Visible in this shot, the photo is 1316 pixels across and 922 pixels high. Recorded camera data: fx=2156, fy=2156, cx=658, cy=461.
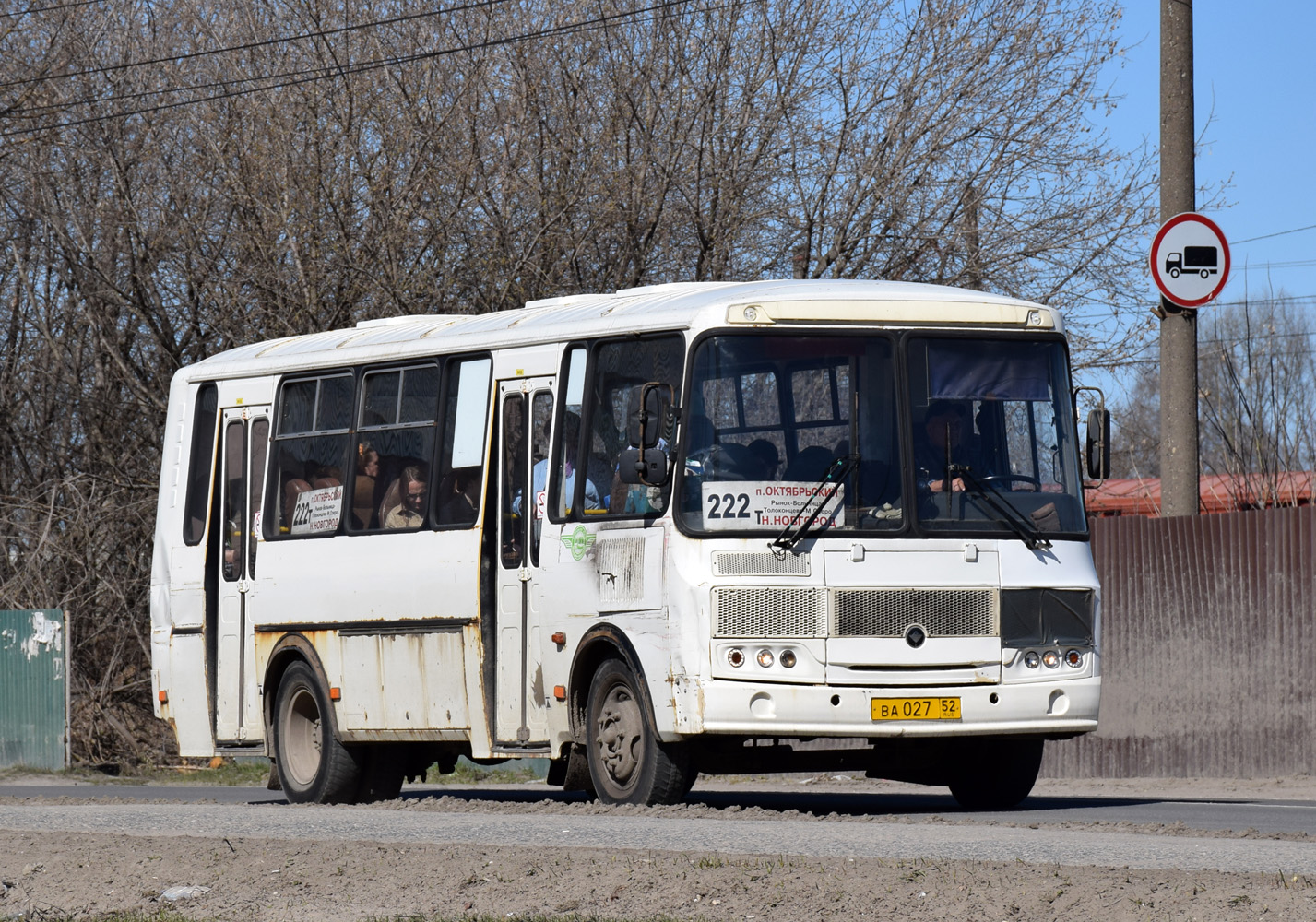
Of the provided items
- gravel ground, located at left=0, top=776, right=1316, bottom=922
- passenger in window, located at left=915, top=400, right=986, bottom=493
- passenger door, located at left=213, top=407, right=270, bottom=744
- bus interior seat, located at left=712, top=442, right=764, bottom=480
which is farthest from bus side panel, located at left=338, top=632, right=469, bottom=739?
passenger in window, located at left=915, top=400, right=986, bottom=493

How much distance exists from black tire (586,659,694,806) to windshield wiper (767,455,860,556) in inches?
46.5

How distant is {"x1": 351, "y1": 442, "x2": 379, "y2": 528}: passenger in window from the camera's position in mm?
14148

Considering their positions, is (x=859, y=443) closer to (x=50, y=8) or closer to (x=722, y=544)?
(x=722, y=544)

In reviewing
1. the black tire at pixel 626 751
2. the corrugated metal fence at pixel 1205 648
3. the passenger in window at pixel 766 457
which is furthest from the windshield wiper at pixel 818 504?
the corrugated metal fence at pixel 1205 648

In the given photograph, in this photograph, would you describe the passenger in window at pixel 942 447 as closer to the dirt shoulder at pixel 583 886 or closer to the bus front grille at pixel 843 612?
the bus front grille at pixel 843 612

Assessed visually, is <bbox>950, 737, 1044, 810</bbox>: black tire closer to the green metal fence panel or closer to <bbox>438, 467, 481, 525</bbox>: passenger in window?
<bbox>438, 467, 481, 525</bbox>: passenger in window

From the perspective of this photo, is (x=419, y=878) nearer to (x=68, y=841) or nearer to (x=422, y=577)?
(x=68, y=841)

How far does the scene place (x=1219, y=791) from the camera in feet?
52.3

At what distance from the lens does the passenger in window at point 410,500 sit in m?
13.7

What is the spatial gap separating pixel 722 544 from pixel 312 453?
14.4 feet

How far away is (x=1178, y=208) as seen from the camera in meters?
16.5

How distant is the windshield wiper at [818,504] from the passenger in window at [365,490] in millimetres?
3673

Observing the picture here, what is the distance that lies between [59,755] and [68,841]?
15059 mm

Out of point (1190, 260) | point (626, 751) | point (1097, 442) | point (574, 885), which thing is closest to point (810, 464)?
point (1097, 442)
